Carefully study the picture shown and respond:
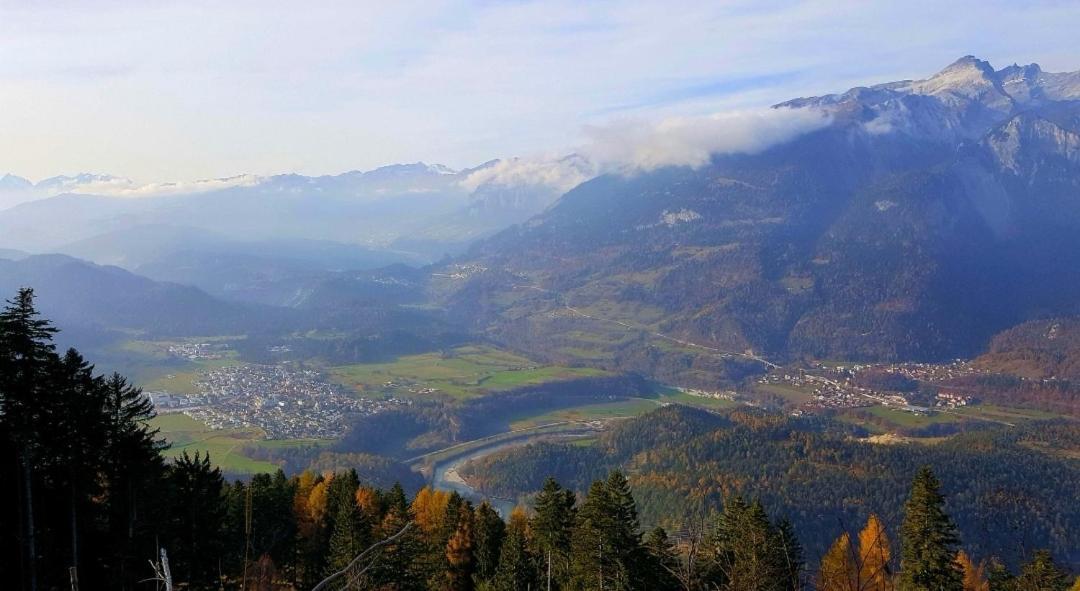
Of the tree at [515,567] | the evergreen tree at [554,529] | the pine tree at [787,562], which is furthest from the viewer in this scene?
the evergreen tree at [554,529]

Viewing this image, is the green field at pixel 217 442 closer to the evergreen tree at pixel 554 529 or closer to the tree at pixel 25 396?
the evergreen tree at pixel 554 529

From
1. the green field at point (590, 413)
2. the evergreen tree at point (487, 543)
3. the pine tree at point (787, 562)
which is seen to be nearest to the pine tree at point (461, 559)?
the evergreen tree at point (487, 543)

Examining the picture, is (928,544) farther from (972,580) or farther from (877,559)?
(972,580)

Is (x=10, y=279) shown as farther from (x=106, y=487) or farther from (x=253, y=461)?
(x=106, y=487)

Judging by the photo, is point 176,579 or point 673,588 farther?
point 673,588

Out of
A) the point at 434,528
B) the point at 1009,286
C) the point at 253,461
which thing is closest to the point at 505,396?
the point at 253,461

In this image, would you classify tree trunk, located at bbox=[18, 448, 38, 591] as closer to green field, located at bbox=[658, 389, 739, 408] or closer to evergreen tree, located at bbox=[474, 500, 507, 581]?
evergreen tree, located at bbox=[474, 500, 507, 581]
